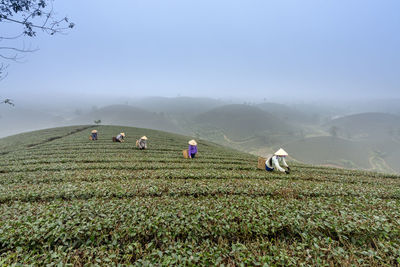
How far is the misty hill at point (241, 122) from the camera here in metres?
126

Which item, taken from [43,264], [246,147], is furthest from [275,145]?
[43,264]

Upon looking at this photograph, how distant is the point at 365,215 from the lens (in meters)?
5.09

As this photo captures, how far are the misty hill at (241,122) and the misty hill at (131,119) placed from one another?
3058 cm

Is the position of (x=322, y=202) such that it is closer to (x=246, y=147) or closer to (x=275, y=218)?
(x=275, y=218)

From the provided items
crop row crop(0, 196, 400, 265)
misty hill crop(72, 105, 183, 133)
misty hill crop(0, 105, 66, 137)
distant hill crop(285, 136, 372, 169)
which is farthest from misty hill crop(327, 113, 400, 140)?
misty hill crop(0, 105, 66, 137)

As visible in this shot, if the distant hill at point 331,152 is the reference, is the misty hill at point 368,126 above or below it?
above

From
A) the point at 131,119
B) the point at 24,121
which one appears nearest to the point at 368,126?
the point at 131,119

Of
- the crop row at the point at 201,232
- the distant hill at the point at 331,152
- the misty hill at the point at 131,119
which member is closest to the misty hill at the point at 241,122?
the misty hill at the point at 131,119

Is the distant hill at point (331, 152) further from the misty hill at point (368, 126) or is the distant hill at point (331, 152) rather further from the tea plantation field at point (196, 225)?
the tea plantation field at point (196, 225)

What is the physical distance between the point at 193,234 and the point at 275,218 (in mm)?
2576

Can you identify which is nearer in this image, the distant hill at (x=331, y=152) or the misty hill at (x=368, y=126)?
the distant hill at (x=331, y=152)

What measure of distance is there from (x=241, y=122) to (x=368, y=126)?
115 metres

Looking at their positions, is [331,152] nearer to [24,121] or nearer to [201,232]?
[201,232]

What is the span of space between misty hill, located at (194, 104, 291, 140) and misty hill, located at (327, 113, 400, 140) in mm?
48983
